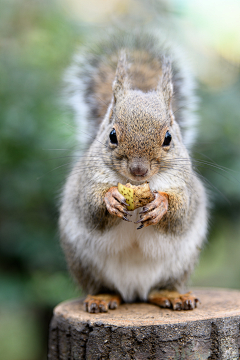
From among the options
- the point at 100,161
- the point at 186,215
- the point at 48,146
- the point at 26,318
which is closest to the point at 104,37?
the point at 48,146

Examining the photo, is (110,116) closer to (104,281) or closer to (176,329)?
(104,281)

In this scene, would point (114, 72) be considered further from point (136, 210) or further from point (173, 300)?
point (173, 300)

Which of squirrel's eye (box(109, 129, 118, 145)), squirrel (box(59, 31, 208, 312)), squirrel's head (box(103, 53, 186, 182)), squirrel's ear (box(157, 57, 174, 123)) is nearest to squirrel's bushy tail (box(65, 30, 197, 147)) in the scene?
squirrel (box(59, 31, 208, 312))

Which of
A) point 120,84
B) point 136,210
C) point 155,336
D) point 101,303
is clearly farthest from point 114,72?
point 155,336

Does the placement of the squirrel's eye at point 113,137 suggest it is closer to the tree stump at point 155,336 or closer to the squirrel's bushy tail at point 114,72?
the squirrel's bushy tail at point 114,72

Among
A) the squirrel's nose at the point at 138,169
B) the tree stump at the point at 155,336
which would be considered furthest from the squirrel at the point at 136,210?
the tree stump at the point at 155,336

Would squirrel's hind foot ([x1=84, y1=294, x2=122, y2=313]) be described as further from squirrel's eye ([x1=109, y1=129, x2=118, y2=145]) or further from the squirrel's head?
squirrel's eye ([x1=109, y1=129, x2=118, y2=145])
